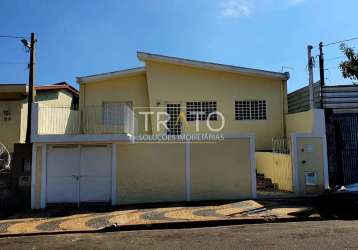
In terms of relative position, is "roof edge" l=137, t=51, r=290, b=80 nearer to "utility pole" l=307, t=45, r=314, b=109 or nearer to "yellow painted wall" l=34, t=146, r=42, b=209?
"utility pole" l=307, t=45, r=314, b=109

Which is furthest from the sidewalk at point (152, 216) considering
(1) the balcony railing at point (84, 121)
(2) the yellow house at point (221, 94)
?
(2) the yellow house at point (221, 94)

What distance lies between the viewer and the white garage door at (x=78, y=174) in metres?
11.5

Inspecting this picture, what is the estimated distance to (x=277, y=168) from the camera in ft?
45.0

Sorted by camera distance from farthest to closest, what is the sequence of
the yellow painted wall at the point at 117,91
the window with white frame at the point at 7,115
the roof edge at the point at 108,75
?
the yellow painted wall at the point at 117,91 → the roof edge at the point at 108,75 → the window with white frame at the point at 7,115

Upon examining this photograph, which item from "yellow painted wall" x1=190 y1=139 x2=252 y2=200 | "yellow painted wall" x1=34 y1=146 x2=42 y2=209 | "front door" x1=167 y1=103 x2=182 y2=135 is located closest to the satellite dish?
"yellow painted wall" x1=34 y1=146 x2=42 y2=209

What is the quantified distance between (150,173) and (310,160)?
5867 millimetres

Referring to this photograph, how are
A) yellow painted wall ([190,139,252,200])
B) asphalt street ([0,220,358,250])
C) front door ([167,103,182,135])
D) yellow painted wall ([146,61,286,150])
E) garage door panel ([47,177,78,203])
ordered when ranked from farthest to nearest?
front door ([167,103,182,135]) < yellow painted wall ([146,61,286,150]) < yellow painted wall ([190,139,252,200]) < garage door panel ([47,177,78,203]) < asphalt street ([0,220,358,250])

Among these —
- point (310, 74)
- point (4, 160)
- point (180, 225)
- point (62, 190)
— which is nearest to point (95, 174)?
point (62, 190)

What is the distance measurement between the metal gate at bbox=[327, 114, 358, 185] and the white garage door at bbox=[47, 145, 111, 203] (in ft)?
28.2

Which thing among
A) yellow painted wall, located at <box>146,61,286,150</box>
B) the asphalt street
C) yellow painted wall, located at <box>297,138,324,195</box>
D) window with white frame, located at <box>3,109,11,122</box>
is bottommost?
the asphalt street

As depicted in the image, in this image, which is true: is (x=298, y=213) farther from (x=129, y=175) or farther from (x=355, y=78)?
(x=355, y=78)

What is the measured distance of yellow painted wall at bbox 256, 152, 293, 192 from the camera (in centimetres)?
1280

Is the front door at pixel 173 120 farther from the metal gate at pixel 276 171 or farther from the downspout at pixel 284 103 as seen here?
the downspout at pixel 284 103

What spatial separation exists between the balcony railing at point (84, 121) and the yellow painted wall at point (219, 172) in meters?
2.66
